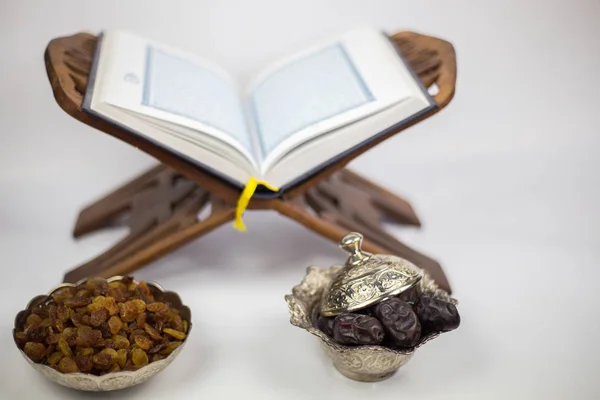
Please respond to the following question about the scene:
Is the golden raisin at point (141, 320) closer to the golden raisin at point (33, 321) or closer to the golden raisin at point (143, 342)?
the golden raisin at point (143, 342)

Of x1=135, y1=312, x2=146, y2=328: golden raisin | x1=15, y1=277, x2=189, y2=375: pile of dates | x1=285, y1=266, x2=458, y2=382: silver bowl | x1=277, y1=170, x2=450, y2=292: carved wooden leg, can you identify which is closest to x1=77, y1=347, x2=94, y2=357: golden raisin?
x1=15, y1=277, x2=189, y2=375: pile of dates

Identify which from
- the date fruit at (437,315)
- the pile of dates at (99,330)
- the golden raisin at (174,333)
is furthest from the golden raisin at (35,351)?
the date fruit at (437,315)

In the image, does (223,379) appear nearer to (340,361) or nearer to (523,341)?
(340,361)

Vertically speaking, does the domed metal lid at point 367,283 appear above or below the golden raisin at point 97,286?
above

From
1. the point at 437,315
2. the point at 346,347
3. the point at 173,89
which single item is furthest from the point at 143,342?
the point at 173,89

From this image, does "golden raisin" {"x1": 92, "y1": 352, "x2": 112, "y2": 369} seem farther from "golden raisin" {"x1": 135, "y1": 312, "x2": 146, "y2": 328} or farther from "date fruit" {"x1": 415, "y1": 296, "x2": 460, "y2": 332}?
"date fruit" {"x1": 415, "y1": 296, "x2": 460, "y2": 332}
